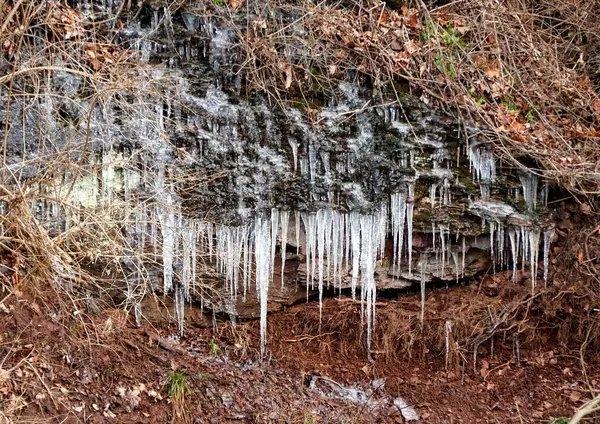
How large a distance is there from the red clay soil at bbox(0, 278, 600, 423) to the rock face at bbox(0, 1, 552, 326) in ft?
1.03

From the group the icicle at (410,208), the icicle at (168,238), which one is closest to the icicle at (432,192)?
the icicle at (410,208)

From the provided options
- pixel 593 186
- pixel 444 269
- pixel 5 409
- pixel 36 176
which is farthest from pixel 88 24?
pixel 593 186

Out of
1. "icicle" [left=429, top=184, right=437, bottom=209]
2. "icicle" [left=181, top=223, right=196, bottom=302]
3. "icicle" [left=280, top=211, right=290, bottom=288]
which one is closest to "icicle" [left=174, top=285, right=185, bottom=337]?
"icicle" [left=181, top=223, right=196, bottom=302]

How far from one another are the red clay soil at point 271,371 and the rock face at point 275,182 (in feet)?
1.03

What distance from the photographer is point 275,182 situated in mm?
5348

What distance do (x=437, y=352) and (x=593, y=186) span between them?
2.00 metres

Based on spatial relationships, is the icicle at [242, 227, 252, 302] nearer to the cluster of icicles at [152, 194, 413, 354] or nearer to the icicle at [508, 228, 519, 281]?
the cluster of icicles at [152, 194, 413, 354]

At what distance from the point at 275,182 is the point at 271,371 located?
164 centimetres

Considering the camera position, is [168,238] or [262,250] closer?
[168,238]

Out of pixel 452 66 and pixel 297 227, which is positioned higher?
pixel 452 66

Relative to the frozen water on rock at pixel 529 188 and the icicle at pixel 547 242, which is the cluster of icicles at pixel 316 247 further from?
the frozen water on rock at pixel 529 188

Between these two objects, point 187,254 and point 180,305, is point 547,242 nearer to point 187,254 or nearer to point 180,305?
point 187,254

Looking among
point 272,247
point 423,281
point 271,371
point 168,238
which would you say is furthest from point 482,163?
point 168,238

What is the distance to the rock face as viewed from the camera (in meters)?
5.11
